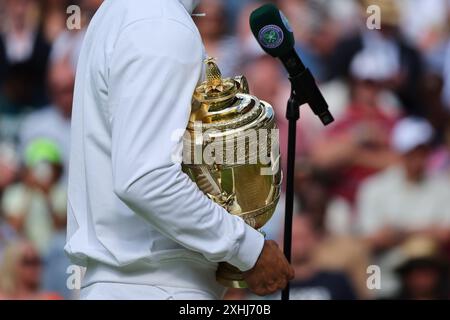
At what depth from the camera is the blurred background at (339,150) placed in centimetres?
606

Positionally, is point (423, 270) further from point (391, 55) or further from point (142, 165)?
point (142, 165)

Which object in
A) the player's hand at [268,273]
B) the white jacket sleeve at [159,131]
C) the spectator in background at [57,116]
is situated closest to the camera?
the white jacket sleeve at [159,131]

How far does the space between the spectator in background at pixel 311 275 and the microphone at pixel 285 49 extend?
9.15ft

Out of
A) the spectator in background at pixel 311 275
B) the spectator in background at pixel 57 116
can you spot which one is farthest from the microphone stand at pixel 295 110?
the spectator in background at pixel 57 116

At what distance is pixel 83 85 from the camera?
310 centimetres

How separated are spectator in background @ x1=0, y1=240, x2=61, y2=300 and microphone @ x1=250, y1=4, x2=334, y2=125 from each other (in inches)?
127

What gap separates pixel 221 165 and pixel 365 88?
3.36 metres

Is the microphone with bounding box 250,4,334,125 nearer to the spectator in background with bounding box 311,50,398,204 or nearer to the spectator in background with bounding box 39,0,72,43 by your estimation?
the spectator in background with bounding box 311,50,398,204

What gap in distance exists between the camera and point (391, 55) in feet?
20.8

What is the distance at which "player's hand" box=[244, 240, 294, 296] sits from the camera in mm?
2967

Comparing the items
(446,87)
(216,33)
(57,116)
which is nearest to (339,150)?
(446,87)

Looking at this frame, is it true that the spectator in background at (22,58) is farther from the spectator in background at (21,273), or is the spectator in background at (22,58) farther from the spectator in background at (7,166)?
the spectator in background at (21,273)

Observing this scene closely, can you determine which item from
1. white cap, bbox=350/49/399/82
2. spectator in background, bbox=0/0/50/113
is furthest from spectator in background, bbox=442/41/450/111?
spectator in background, bbox=0/0/50/113
